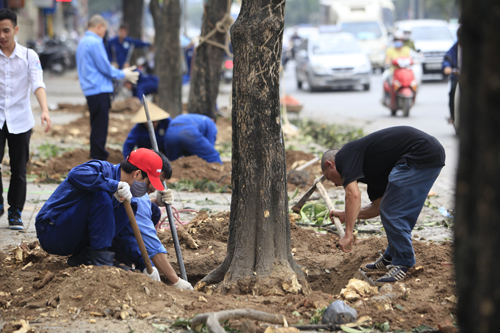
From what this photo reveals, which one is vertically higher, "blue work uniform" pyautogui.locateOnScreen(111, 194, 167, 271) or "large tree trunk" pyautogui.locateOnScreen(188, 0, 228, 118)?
"large tree trunk" pyautogui.locateOnScreen(188, 0, 228, 118)

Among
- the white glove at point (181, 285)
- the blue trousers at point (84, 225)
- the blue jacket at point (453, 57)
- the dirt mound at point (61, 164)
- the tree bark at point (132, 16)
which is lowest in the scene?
the white glove at point (181, 285)

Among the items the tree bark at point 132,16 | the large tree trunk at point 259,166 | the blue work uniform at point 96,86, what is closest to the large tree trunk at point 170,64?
the blue work uniform at point 96,86

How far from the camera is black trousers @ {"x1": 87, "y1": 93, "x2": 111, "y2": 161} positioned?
7.89 metres

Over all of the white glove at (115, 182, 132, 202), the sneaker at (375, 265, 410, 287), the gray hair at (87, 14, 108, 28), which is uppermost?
the gray hair at (87, 14, 108, 28)

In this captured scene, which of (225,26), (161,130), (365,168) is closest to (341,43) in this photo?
(225,26)

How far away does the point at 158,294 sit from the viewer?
380 centimetres

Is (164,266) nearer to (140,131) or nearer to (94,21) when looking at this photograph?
(140,131)

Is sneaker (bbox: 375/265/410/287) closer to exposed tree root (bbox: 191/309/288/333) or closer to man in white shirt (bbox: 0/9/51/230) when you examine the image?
exposed tree root (bbox: 191/309/288/333)

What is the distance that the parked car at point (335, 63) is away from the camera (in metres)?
20.0

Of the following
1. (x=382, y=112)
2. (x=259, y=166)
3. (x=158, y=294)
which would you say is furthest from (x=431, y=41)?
(x=158, y=294)

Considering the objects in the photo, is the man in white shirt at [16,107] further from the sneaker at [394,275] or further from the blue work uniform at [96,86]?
the sneaker at [394,275]

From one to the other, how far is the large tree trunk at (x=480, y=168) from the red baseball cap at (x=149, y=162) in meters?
2.81

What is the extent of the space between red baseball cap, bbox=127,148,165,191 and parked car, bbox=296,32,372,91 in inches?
649

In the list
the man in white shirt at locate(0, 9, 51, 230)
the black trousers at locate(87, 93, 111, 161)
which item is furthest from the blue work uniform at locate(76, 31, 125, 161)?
the man in white shirt at locate(0, 9, 51, 230)
